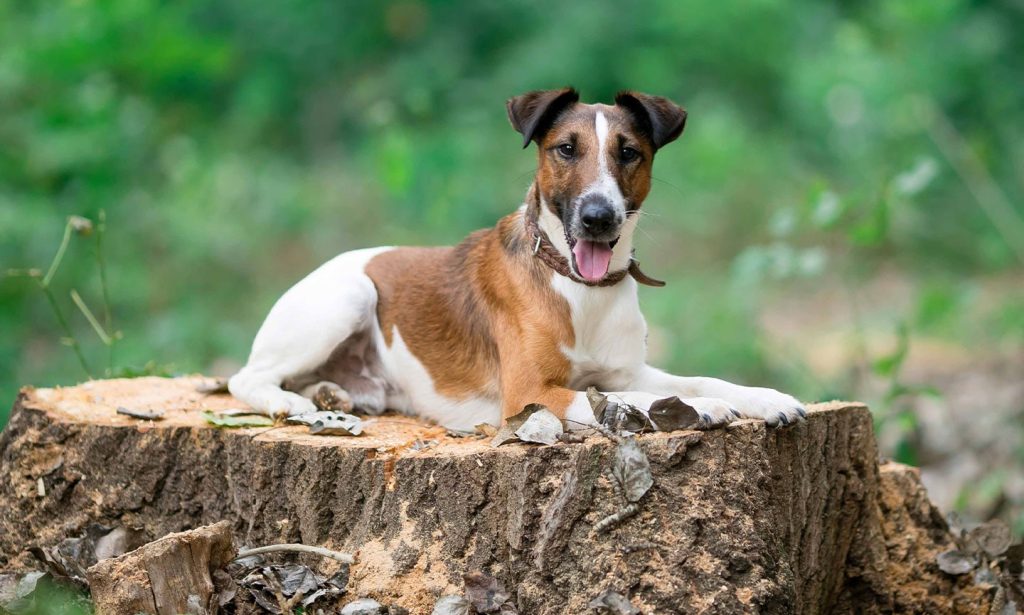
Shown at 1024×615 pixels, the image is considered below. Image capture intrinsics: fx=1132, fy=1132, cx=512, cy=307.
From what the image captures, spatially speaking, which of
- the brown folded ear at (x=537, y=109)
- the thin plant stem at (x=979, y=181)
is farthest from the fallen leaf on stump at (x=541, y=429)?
the thin plant stem at (x=979, y=181)

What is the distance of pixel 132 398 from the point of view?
17.5 ft

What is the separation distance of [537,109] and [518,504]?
68.6 inches

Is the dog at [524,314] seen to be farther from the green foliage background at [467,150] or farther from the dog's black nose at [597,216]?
the green foliage background at [467,150]

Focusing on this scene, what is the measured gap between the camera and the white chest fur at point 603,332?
4.87 meters

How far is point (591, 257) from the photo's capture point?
4699 mm

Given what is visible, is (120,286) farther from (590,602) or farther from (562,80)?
(590,602)

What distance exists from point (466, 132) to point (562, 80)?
2.69 meters

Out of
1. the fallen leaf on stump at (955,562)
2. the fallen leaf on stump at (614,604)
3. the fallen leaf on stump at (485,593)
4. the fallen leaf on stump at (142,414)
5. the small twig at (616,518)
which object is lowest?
the fallen leaf on stump at (485,593)

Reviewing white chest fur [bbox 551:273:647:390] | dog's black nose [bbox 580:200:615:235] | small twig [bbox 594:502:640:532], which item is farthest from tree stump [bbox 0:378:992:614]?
dog's black nose [bbox 580:200:615:235]

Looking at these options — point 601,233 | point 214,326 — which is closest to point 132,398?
point 601,233

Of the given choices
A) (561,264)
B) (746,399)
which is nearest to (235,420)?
(561,264)

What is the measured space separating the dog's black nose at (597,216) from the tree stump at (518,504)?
98 centimetres

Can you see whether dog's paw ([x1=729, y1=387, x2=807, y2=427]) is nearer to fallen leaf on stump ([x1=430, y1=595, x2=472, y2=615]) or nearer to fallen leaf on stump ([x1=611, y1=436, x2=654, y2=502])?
fallen leaf on stump ([x1=611, y1=436, x2=654, y2=502])

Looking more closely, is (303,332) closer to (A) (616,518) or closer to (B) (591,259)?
(B) (591,259)
